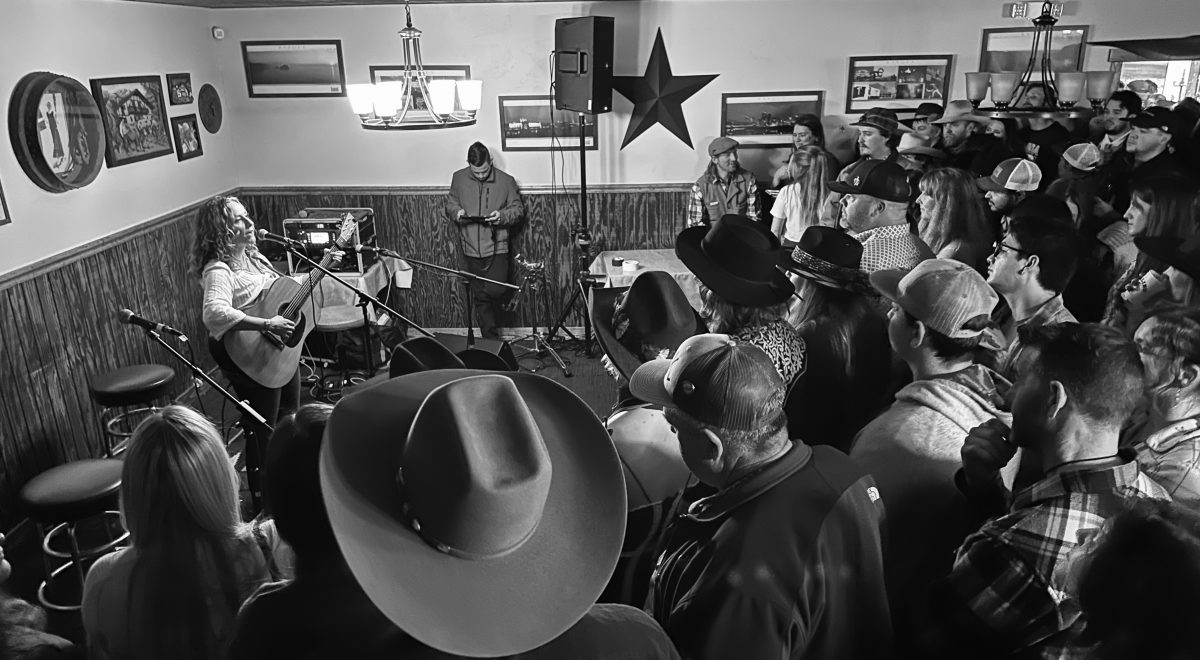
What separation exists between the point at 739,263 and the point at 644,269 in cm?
298

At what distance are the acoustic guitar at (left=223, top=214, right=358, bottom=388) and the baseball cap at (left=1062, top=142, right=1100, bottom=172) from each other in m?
4.55

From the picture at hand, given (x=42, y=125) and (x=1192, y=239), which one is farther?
(x=42, y=125)

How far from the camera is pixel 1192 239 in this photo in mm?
2805

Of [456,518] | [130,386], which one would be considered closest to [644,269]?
[130,386]

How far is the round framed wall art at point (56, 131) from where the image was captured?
4.05 meters

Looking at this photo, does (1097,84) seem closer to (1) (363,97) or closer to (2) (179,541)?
(1) (363,97)

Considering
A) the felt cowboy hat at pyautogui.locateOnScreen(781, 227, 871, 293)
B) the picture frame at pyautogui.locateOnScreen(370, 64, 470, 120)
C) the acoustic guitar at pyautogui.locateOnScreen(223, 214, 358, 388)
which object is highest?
the picture frame at pyautogui.locateOnScreen(370, 64, 470, 120)

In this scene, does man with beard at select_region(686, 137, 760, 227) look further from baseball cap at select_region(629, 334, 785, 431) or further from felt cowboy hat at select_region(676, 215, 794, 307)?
baseball cap at select_region(629, 334, 785, 431)

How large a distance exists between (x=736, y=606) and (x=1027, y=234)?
2.06 metres

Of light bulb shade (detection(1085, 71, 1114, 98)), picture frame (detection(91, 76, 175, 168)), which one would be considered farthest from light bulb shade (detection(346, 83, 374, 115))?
light bulb shade (detection(1085, 71, 1114, 98))

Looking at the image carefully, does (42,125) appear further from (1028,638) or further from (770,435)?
(1028,638)

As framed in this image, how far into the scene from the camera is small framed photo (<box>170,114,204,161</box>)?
558 centimetres

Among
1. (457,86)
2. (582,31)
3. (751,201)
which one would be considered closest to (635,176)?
(751,201)

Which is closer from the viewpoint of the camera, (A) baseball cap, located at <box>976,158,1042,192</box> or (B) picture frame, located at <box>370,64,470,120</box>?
(A) baseball cap, located at <box>976,158,1042,192</box>
